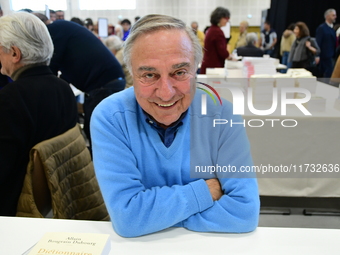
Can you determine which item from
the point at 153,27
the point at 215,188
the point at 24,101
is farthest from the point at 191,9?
the point at 215,188

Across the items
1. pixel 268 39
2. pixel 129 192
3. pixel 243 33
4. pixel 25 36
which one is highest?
pixel 25 36

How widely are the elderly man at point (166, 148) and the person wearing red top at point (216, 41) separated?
3.44 m

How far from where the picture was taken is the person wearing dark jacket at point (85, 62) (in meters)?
2.49

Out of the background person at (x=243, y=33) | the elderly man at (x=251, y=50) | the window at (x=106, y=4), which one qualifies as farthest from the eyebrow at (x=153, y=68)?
the window at (x=106, y=4)

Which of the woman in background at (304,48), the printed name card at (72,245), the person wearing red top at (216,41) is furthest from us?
the woman in background at (304,48)

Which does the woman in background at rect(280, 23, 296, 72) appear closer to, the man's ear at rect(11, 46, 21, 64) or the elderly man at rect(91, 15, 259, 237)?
the man's ear at rect(11, 46, 21, 64)

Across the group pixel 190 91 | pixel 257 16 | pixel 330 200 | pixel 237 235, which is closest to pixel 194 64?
pixel 190 91

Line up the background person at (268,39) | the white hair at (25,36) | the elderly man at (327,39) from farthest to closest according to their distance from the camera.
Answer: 1. the background person at (268,39)
2. the elderly man at (327,39)
3. the white hair at (25,36)

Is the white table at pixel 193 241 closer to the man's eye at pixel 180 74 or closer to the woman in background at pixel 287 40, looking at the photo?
the man's eye at pixel 180 74

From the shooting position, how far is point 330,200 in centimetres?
268

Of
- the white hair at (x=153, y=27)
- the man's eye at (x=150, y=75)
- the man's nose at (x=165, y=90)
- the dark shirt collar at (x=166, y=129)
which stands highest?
the white hair at (x=153, y=27)

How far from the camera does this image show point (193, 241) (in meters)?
0.92

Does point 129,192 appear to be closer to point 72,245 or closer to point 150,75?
point 72,245

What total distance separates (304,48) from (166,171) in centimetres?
557
